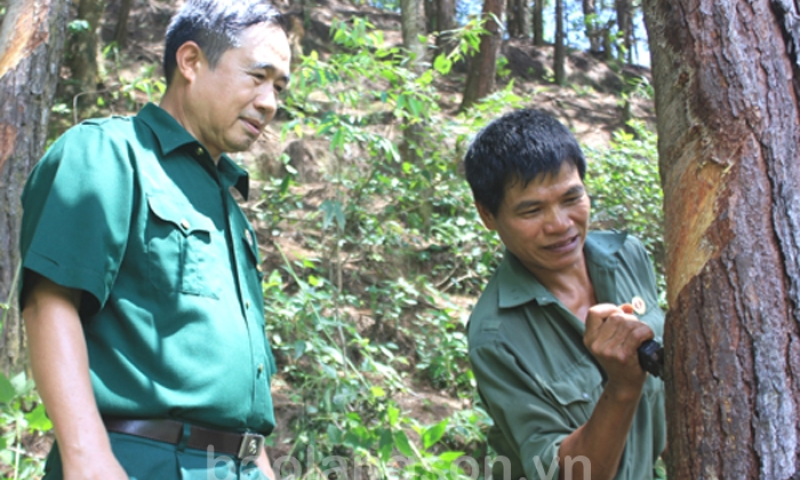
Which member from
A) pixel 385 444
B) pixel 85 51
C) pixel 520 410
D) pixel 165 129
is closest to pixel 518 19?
pixel 85 51

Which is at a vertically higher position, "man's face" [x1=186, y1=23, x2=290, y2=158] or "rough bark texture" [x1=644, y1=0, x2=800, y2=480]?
"man's face" [x1=186, y1=23, x2=290, y2=158]

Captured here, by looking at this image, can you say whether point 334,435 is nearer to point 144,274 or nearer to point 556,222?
point 556,222

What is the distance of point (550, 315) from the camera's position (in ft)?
6.63

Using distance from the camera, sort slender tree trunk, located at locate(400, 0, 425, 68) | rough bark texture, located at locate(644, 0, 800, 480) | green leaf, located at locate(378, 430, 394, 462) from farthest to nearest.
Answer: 1. slender tree trunk, located at locate(400, 0, 425, 68)
2. green leaf, located at locate(378, 430, 394, 462)
3. rough bark texture, located at locate(644, 0, 800, 480)

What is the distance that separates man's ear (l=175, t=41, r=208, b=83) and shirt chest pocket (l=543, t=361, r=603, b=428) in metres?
1.35

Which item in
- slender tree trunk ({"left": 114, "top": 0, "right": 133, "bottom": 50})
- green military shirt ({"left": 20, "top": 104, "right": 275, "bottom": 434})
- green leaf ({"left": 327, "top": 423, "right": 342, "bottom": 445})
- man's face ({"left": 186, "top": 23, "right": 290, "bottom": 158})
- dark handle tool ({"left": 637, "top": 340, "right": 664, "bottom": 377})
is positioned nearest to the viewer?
dark handle tool ({"left": 637, "top": 340, "right": 664, "bottom": 377})

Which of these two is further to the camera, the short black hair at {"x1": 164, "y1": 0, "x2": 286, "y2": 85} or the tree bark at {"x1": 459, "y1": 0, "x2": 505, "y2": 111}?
the tree bark at {"x1": 459, "y1": 0, "x2": 505, "y2": 111}

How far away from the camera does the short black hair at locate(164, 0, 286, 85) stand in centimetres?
197

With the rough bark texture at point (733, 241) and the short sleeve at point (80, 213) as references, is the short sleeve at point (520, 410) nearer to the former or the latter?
the rough bark texture at point (733, 241)

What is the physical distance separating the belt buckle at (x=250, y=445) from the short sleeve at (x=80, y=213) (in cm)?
51

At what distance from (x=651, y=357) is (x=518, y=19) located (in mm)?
15945

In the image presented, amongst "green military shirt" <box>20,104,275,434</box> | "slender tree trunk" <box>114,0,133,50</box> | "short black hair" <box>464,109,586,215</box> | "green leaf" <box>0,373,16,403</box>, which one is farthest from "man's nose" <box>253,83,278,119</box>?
"slender tree trunk" <box>114,0,133,50</box>

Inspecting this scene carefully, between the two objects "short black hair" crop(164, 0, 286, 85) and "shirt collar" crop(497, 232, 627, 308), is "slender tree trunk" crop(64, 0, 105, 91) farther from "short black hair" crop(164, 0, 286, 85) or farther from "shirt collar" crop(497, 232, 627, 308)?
"shirt collar" crop(497, 232, 627, 308)

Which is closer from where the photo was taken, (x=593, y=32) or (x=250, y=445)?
(x=250, y=445)
